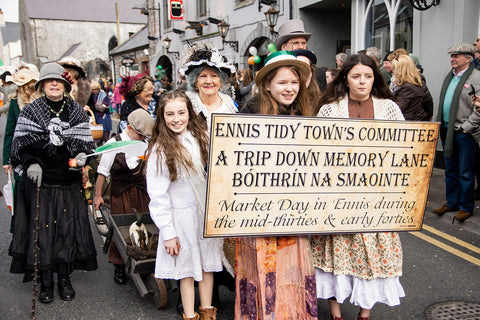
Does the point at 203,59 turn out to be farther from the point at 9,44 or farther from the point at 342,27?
the point at 9,44

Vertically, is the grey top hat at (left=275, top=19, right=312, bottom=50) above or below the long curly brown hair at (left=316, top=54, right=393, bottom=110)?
above

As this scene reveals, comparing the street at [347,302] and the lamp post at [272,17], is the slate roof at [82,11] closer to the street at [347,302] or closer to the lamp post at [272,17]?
the lamp post at [272,17]

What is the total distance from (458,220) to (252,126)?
4.17 metres

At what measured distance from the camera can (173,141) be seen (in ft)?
9.87

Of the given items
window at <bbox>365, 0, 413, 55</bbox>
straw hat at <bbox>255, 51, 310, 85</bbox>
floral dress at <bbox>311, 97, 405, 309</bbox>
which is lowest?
floral dress at <bbox>311, 97, 405, 309</bbox>

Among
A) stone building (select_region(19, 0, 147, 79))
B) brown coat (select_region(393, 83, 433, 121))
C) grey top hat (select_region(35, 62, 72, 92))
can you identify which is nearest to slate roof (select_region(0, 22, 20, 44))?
stone building (select_region(19, 0, 147, 79))

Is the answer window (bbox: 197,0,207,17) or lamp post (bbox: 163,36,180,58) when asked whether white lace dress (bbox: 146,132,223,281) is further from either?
lamp post (bbox: 163,36,180,58)

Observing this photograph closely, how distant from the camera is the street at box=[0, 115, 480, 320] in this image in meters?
3.52

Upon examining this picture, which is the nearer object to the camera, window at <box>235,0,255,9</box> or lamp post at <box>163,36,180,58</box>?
window at <box>235,0,255,9</box>

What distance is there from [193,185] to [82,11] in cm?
5761

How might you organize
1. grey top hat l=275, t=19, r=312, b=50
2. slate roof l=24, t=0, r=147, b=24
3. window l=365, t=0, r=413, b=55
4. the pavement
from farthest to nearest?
slate roof l=24, t=0, r=147, b=24 < window l=365, t=0, r=413, b=55 < the pavement < grey top hat l=275, t=19, r=312, b=50

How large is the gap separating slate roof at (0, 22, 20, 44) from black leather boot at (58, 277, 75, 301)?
9889 cm

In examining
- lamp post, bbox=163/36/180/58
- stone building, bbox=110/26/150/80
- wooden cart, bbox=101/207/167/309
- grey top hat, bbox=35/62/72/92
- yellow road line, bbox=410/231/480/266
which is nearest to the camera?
wooden cart, bbox=101/207/167/309

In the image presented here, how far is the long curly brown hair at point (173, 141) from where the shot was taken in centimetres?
295
